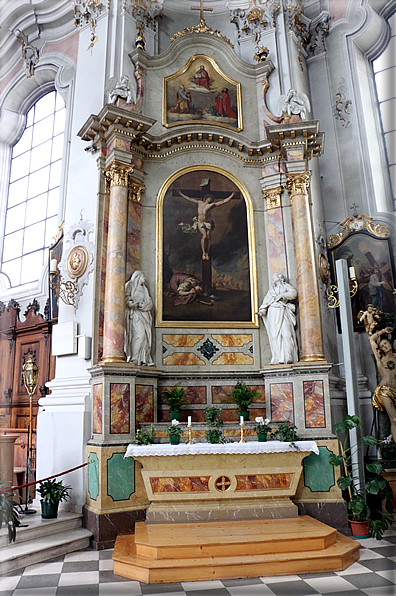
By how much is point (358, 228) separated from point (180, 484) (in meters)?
5.76

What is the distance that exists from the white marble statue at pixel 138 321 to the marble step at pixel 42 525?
2321 mm

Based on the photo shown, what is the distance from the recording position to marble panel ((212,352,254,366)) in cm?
816

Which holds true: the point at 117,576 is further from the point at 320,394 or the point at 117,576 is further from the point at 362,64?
the point at 362,64

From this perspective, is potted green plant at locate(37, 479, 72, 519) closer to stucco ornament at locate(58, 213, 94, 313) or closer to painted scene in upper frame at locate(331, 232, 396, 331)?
stucco ornament at locate(58, 213, 94, 313)

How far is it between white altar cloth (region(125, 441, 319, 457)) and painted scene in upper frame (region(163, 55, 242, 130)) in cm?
567

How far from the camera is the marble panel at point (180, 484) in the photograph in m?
6.54

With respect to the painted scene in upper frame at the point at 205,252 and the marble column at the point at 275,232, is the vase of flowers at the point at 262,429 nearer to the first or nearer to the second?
the painted scene in upper frame at the point at 205,252

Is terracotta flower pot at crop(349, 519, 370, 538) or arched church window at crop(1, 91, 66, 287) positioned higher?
arched church window at crop(1, 91, 66, 287)


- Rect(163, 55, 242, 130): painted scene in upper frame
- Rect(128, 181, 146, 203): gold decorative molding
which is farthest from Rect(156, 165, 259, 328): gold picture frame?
Rect(163, 55, 242, 130): painted scene in upper frame

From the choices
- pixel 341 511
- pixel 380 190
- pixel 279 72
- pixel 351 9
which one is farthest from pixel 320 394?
pixel 351 9

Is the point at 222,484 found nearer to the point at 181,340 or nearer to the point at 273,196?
the point at 181,340

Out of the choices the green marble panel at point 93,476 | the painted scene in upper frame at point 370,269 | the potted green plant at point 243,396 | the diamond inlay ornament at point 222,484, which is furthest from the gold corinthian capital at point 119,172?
Result: the diamond inlay ornament at point 222,484

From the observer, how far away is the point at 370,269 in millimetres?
9008

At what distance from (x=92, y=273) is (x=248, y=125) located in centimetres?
408
